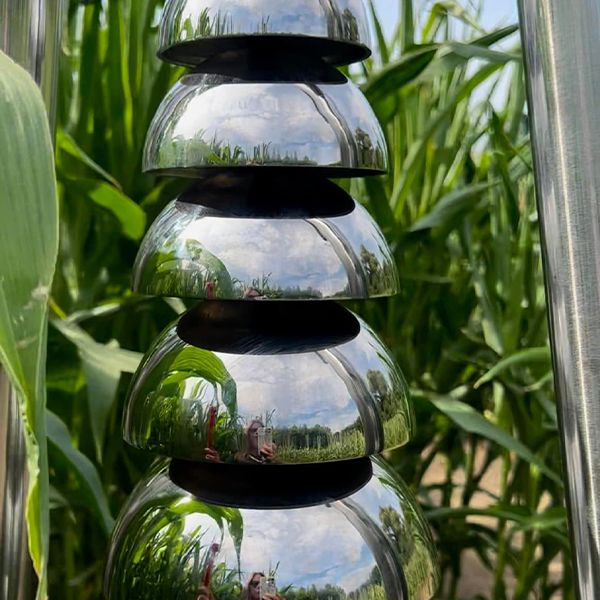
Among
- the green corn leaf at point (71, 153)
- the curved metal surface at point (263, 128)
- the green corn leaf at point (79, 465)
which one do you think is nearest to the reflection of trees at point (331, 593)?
the curved metal surface at point (263, 128)

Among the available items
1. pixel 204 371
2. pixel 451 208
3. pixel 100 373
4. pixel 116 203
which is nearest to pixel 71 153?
pixel 116 203

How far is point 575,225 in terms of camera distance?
0.69ft

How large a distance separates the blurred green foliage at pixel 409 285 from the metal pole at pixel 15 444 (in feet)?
0.68

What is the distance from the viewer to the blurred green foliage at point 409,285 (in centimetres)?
57

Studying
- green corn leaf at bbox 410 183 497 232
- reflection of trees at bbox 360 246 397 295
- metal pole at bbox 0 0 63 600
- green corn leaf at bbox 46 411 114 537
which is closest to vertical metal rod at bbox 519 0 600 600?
reflection of trees at bbox 360 246 397 295

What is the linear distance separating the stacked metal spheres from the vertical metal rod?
0.15 ft

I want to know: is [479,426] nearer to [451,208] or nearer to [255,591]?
[451,208]

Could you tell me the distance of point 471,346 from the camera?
75cm

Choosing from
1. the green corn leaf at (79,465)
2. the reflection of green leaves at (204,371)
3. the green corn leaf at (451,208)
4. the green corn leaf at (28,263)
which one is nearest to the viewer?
the green corn leaf at (28,263)

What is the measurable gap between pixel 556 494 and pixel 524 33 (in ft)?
1.89

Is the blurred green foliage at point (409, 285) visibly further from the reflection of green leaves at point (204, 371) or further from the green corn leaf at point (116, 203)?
the reflection of green leaves at point (204, 371)

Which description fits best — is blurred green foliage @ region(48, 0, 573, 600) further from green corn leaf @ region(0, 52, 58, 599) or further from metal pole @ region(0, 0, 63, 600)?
green corn leaf @ region(0, 52, 58, 599)

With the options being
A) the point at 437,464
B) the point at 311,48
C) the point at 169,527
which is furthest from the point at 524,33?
the point at 437,464

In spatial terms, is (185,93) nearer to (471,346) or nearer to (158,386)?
(158,386)
